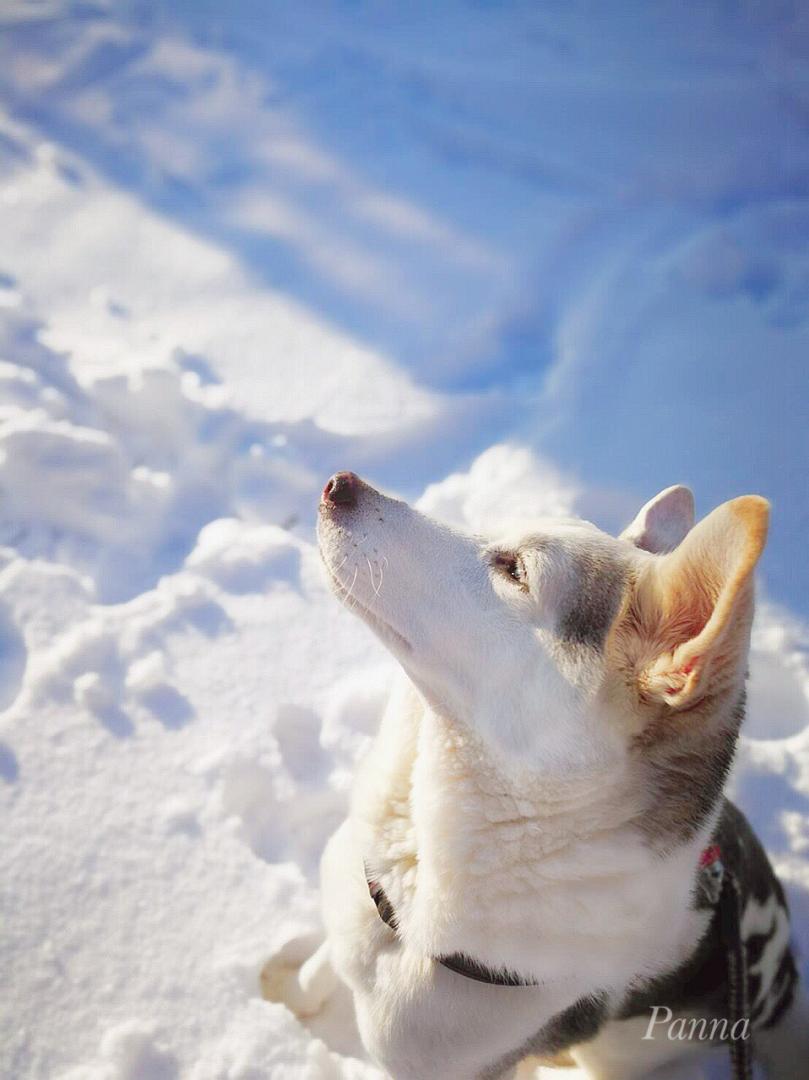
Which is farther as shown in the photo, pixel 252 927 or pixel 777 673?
pixel 777 673

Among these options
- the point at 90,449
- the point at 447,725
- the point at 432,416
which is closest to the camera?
the point at 447,725

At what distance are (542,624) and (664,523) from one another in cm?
50

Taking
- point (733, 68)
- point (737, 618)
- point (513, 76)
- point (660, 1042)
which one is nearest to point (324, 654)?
point (660, 1042)

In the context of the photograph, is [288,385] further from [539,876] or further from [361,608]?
[539,876]

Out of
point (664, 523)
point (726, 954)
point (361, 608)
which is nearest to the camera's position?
point (361, 608)

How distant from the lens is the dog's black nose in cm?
156

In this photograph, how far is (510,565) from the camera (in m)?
1.53

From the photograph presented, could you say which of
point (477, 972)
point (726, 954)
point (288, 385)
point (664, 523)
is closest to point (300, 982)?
point (477, 972)

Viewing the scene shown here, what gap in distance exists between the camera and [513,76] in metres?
5.08

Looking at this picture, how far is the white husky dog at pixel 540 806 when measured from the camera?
4.32 feet

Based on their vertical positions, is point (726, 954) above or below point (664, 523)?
Result: below

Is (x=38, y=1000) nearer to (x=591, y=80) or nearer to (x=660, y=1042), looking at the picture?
(x=660, y=1042)

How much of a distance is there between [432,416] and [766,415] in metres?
1.52

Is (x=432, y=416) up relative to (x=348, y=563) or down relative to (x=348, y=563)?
down
